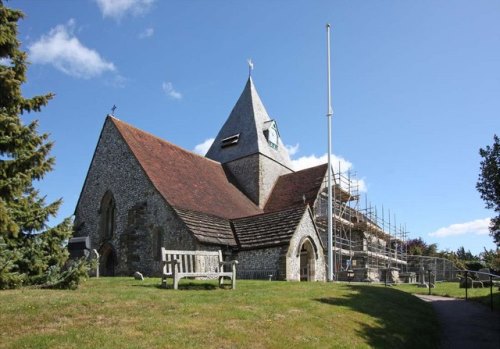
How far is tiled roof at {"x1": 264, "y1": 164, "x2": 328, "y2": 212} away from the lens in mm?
30625

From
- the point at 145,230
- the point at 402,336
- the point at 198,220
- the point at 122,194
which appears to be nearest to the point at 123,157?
the point at 122,194

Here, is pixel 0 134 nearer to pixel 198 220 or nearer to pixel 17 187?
pixel 17 187

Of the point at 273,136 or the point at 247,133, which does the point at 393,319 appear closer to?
the point at 247,133

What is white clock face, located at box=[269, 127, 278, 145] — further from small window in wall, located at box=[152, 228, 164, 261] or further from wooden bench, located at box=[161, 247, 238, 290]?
wooden bench, located at box=[161, 247, 238, 290]

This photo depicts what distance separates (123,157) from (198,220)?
5962 mm

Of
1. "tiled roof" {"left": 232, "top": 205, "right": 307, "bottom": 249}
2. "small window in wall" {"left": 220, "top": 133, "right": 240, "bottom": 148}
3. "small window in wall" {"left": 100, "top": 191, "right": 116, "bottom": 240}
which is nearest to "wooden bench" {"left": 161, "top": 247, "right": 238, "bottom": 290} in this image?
"tiled roof" {"left": 232, "top": 205, "right": 307, "bottom": 249}

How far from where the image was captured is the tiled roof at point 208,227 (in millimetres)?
19531

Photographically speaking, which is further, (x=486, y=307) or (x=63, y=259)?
(x=486, y=307)

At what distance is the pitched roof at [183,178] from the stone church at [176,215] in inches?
3.0

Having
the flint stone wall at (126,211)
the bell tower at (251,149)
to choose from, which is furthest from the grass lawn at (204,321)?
the bell tower at (251,149)

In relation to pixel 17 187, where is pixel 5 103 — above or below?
above

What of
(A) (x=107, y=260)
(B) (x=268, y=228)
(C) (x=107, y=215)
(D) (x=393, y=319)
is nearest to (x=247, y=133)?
(C) (x=107, y=215)

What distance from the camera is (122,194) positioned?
23.2 m

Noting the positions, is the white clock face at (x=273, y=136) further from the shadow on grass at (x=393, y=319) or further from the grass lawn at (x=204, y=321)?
the grass lawn at (x=204, y=321)
